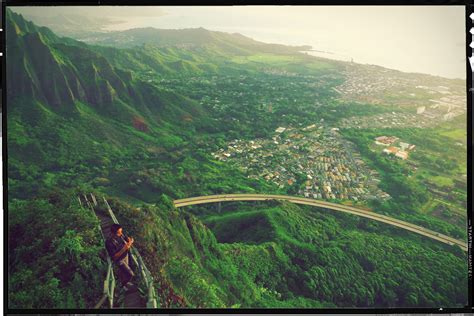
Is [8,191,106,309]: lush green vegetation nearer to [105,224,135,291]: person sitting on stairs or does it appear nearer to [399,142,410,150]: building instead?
[105,224,135,291]: person sitting on stairs

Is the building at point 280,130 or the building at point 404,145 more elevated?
the building at point 280,130

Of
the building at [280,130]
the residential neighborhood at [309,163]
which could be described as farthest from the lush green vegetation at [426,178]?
the building at [280,130]

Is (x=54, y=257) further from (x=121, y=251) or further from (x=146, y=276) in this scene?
(x=146, y=276)

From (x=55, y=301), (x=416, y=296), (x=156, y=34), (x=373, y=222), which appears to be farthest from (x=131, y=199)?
(x=416, y=296)

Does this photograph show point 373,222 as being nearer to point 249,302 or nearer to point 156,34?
point 249,302

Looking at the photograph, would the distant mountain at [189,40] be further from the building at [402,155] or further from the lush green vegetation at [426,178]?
the building at [402,155]

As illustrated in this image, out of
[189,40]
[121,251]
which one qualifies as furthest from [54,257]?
[189,40]
